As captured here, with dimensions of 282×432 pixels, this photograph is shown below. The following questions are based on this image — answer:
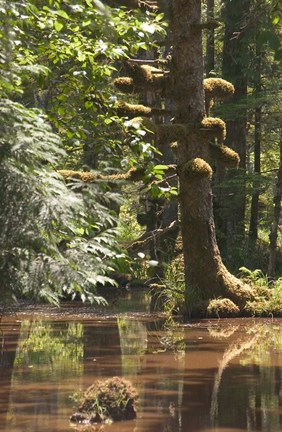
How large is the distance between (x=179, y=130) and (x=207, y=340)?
14.4 ft

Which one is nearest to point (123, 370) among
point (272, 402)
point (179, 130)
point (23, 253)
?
point (272, 402)

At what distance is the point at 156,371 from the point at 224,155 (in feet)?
22.4

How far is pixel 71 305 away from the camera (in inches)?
760

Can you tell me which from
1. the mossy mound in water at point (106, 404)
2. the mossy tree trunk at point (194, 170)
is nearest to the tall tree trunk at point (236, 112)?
the mossy tree trunk at point (194, 170)

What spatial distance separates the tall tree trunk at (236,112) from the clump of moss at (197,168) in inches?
271

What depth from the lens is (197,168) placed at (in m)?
14.8

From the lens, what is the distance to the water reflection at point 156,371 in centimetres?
689

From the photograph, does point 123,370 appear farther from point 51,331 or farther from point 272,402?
point 51,331

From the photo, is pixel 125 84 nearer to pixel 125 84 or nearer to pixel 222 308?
pixel 125 84

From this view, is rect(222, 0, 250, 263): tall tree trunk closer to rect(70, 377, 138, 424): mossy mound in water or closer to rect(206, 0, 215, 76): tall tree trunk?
rect(206, 0, 215, 76): tall tree trunk

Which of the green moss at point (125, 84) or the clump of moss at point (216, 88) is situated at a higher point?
the clump of moss at point (216, 88)

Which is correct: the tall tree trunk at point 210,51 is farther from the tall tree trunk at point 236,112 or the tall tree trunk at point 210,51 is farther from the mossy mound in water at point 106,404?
the mossy mound in water at point 106,404

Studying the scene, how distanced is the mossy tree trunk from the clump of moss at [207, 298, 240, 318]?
15 cm

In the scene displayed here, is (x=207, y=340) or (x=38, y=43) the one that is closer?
(x=38, y=43)
